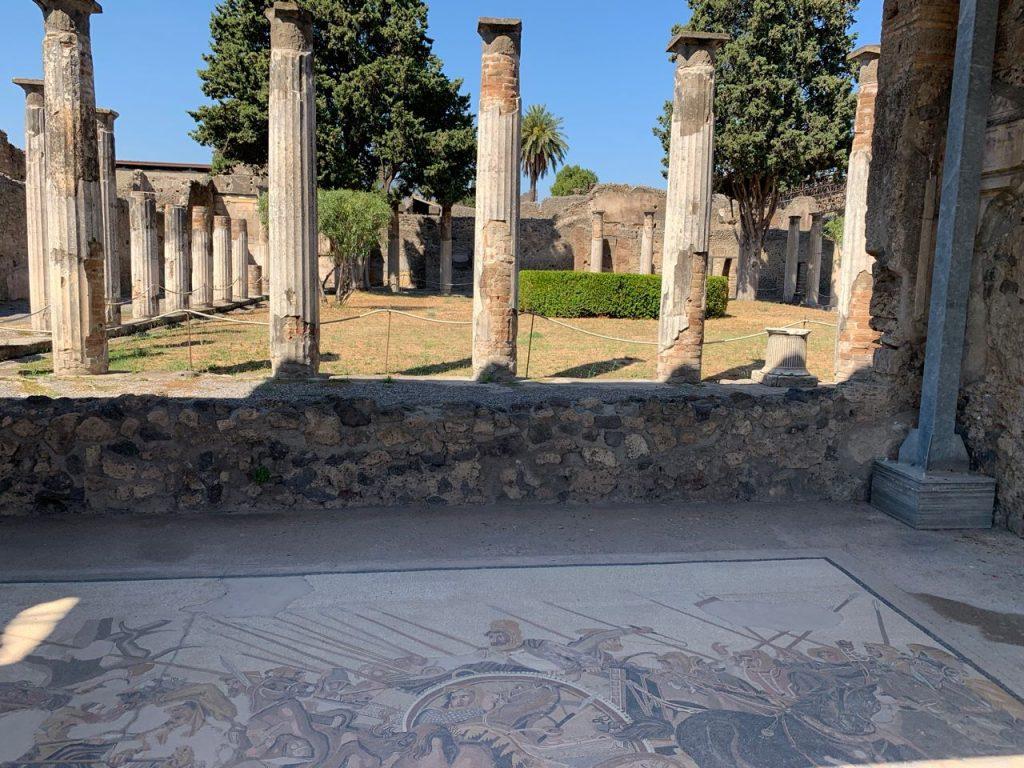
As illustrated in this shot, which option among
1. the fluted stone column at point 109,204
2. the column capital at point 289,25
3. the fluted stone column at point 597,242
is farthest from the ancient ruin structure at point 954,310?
the fluted stone column at point 597,242

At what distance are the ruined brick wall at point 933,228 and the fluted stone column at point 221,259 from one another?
19.4 m

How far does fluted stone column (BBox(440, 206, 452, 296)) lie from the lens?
2730 cm

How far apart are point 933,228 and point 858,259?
224 inches

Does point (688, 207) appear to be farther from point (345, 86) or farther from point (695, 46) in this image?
point (345, 86)

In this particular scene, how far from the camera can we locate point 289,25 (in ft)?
29.5

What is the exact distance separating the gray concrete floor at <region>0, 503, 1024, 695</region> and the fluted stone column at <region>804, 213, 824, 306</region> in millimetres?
24724

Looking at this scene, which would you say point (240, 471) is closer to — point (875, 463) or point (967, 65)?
point (875, 463)

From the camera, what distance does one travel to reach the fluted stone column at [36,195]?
39.5 ft

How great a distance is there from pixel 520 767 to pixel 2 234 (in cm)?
2148

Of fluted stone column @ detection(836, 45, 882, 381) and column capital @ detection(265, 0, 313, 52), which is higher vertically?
column capital @ detection(265, 0, 313, 52)

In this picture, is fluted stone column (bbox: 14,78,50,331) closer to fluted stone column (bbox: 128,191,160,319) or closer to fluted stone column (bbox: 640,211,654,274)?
fluted stone column (bbox: 128,191,160,319)

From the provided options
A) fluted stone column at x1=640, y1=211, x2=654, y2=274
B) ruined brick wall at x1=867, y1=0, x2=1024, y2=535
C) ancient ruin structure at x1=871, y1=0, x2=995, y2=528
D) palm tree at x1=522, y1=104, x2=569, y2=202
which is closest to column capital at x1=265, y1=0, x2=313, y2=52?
ruined brick wall at x1=867, y1=0, x2=1024, y2=535

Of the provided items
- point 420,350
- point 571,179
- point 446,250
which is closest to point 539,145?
point 571,179

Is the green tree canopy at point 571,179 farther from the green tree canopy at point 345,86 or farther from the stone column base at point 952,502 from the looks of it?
the stone column base at point 952,502
